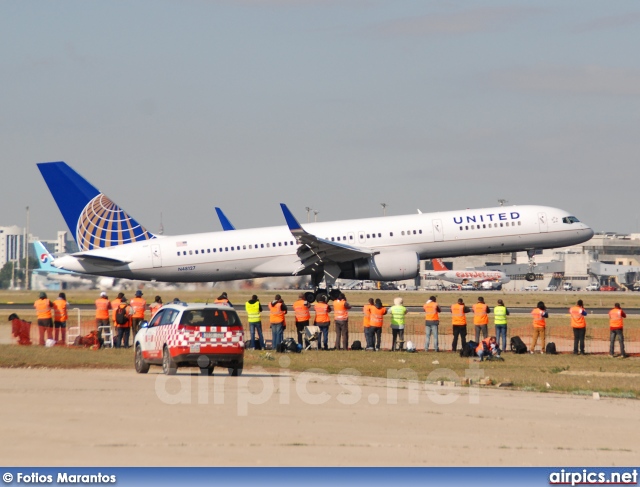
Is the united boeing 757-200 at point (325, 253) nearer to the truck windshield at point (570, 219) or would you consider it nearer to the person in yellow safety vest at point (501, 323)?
the truck windshield at point (570, 219)

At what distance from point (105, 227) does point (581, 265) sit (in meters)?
122

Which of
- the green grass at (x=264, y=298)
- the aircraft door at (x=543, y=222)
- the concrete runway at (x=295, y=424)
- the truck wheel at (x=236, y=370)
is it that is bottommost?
the concrete runway at (x=295, y=424)

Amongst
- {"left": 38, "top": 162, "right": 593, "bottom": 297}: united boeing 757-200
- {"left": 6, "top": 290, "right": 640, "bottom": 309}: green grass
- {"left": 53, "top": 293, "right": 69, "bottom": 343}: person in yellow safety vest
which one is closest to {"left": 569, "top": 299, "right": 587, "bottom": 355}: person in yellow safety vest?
{"left": 53, "top": 293, "right": 69, "bottom": 343}: person in yellow safety vest

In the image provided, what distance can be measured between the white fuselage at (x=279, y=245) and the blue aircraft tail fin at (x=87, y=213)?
1064 mm

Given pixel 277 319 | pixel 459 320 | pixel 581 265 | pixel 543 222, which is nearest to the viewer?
pixel 277 319

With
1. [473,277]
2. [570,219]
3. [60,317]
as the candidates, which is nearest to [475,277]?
[473,277]

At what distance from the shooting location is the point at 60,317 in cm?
3588

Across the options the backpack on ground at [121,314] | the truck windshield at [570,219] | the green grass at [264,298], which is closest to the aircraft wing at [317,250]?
the green grass at [264,298]

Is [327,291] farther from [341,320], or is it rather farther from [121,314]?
[121,314]

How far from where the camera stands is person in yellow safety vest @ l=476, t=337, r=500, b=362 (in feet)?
105

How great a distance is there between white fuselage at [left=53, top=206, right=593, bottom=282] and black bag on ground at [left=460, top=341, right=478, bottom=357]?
801 inches

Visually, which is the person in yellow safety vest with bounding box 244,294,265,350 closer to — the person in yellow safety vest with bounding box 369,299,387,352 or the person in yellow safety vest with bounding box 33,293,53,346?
the person in yellow safety vest with bounding box 369,299,387,352

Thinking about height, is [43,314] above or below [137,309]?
below

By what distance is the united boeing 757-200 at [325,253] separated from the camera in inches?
2095
